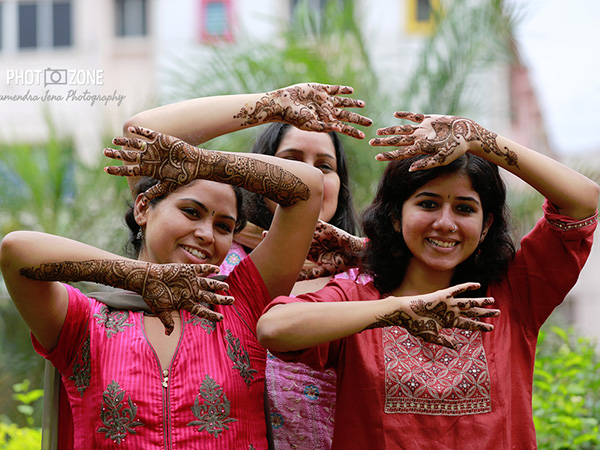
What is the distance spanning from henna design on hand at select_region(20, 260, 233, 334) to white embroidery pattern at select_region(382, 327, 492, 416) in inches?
23.6

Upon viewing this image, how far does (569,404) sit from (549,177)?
176 centimetres

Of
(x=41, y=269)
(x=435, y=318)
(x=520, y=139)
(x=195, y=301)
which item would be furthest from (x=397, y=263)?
(x=520, y=139)

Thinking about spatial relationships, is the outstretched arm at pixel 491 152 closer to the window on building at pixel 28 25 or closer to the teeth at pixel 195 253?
the teeth at pixel 195 253

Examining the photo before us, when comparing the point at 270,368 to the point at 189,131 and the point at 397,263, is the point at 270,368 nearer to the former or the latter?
the point at 397,263

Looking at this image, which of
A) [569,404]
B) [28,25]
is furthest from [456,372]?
[28,25]

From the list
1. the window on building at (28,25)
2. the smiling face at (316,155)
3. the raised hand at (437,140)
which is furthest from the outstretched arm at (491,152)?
the window on building at (28,25)

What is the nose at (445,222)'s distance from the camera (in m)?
2.73

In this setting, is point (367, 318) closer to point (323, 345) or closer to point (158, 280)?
point (323, 345)

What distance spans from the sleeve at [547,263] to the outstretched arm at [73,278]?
3.40 ft

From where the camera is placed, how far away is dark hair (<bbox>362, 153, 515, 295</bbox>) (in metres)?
2.83

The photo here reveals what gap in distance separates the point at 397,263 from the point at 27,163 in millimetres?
5109

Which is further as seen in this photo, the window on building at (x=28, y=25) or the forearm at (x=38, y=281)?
the window on building at (x=28, y=25)

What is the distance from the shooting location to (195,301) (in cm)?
245

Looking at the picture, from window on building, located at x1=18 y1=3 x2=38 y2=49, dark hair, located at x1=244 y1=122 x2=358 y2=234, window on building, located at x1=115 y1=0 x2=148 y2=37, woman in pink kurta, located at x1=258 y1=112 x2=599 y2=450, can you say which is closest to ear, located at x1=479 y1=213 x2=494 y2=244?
woman in pink kurta, located at x1=258 y1=112 x2=599 y2=450
